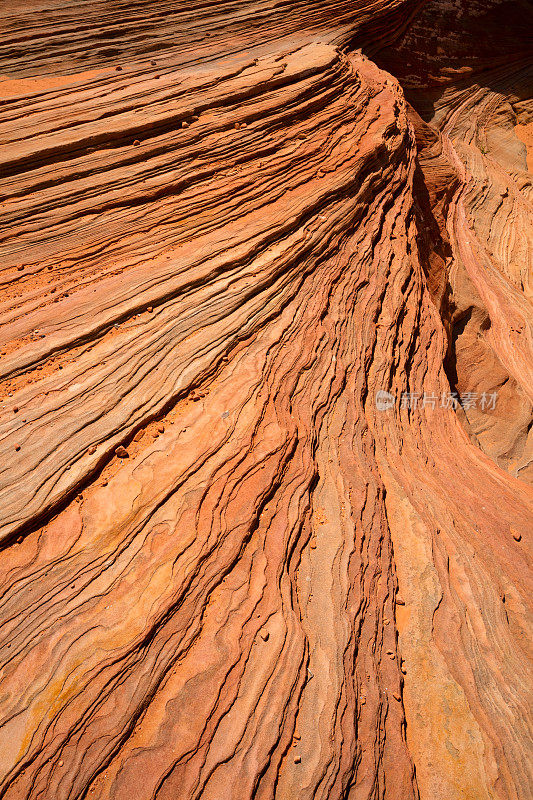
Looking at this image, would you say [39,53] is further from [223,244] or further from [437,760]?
[437,760]

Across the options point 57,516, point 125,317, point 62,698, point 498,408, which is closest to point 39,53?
point 125,317

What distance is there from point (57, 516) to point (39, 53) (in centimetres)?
767

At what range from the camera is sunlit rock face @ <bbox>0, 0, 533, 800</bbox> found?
314cm

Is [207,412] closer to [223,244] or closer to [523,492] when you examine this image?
[223,244]

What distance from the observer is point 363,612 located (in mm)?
4000

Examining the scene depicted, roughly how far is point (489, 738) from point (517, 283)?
10.8m

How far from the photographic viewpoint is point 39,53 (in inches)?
303

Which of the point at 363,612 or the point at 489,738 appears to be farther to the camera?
the point at 363,612

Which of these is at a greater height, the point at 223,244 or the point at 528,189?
the point at 223,244

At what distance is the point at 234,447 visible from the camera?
442cm

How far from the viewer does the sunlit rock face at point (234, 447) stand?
10.3ft

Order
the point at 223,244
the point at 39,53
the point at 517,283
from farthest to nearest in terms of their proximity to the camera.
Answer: the point at 517,283 < the point at 39,53 < the point at 223,244

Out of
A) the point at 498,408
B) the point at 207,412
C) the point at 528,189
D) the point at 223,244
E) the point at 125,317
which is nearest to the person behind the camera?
the point at 207,412

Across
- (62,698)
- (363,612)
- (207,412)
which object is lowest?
(363,612)
